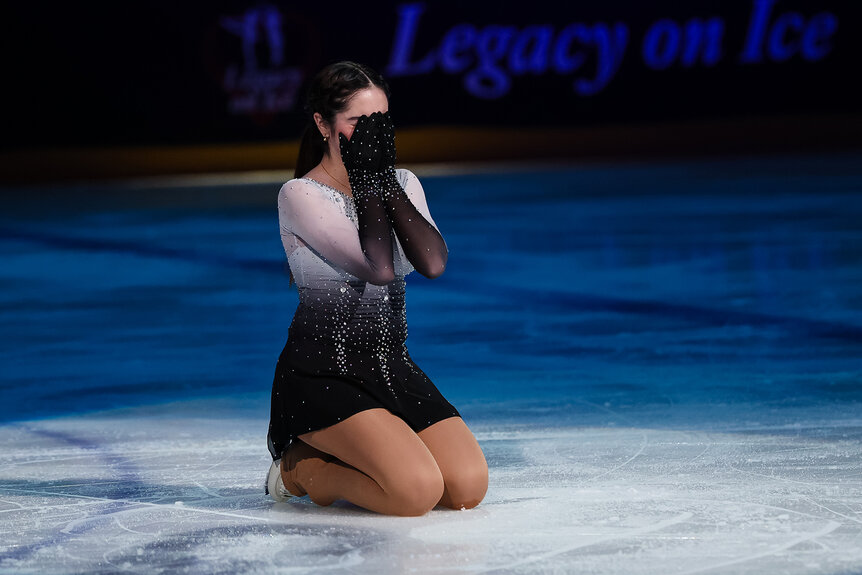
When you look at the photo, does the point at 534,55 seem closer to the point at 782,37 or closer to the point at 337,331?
the point at 782,37

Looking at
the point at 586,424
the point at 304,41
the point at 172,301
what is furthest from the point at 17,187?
the point at 586,424

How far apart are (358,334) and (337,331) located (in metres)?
0.05

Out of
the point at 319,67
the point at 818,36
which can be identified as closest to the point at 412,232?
the point at 319,67

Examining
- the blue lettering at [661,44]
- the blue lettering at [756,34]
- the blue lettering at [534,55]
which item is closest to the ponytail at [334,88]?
the blue lettering at [534,55]

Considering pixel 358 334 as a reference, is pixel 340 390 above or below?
below

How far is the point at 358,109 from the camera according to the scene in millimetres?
2887

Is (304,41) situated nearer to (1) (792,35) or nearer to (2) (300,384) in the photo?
(1) (792,35)

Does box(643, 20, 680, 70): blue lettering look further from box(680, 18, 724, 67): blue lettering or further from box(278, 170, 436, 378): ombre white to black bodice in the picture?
box(278, 170, 436, 378): ombre white to black bodice

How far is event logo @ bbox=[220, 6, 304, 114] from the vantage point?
16.4m

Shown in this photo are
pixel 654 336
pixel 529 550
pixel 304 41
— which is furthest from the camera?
pixel 304 41

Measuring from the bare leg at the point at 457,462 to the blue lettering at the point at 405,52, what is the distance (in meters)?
13.9

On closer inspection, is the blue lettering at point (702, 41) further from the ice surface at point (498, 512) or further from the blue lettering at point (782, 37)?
the ice surface at point (498, 512)

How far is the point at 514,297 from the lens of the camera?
6.52 meters

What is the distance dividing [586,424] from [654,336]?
4.99ft
